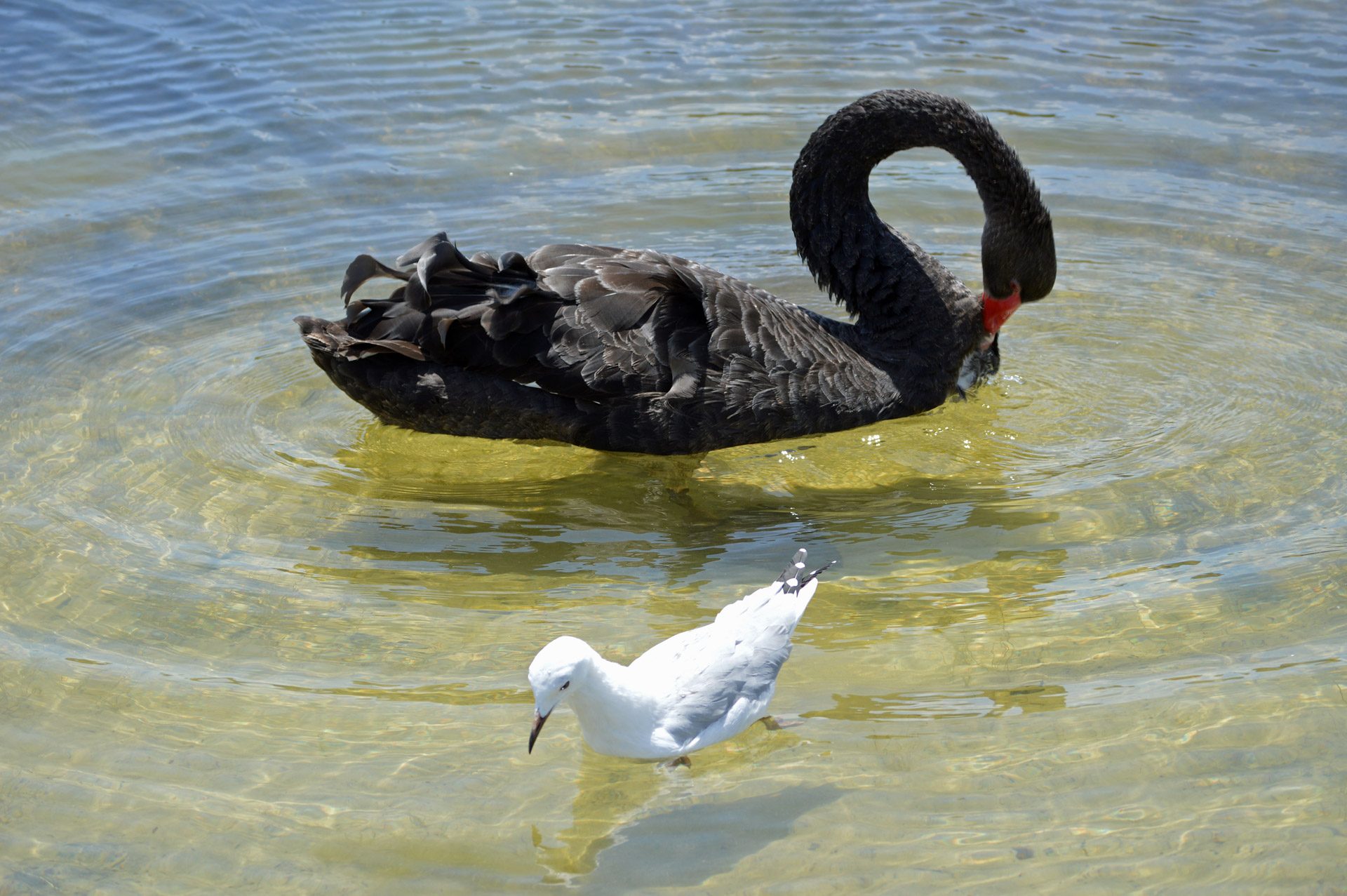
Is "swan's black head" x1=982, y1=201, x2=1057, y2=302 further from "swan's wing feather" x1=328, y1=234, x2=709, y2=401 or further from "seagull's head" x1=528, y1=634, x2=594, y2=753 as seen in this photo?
"seagull's head" x1=528, y1=634, x2=594, y2=753

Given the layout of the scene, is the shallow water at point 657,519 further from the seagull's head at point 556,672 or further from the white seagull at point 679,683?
the seagull's head at point 556,672

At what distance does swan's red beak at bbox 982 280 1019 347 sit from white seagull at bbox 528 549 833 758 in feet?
8.33

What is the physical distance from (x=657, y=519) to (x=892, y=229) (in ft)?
6.82

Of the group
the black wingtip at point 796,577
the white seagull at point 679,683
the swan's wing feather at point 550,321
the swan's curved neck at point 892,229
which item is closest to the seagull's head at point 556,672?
the white seagull at point 679,683

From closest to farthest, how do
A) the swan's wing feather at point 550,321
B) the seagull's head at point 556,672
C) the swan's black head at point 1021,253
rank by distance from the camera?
the seagull's head at point 556,672
the swan's wing feather at point 550,321
the swan's black head at point 1021,253

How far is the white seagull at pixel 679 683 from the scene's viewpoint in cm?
373

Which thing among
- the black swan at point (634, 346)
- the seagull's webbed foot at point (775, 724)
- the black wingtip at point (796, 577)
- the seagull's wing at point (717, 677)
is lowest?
the seagull's webbed foot at point (775, 724)

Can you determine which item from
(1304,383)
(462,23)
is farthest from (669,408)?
(462,23)

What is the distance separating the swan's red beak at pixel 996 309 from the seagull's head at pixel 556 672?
331 cm

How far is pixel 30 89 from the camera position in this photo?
9.90 metres

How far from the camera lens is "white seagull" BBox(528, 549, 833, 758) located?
147 inches

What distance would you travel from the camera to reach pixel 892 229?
6.54 m

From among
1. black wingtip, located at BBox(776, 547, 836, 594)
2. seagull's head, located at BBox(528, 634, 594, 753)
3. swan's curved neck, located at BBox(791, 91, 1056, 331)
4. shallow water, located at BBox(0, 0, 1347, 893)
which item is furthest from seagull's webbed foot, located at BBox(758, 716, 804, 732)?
swan's curved neck, located at BBox(791, 91, 1056, 331)

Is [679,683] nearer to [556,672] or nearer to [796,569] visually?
[556,672]
